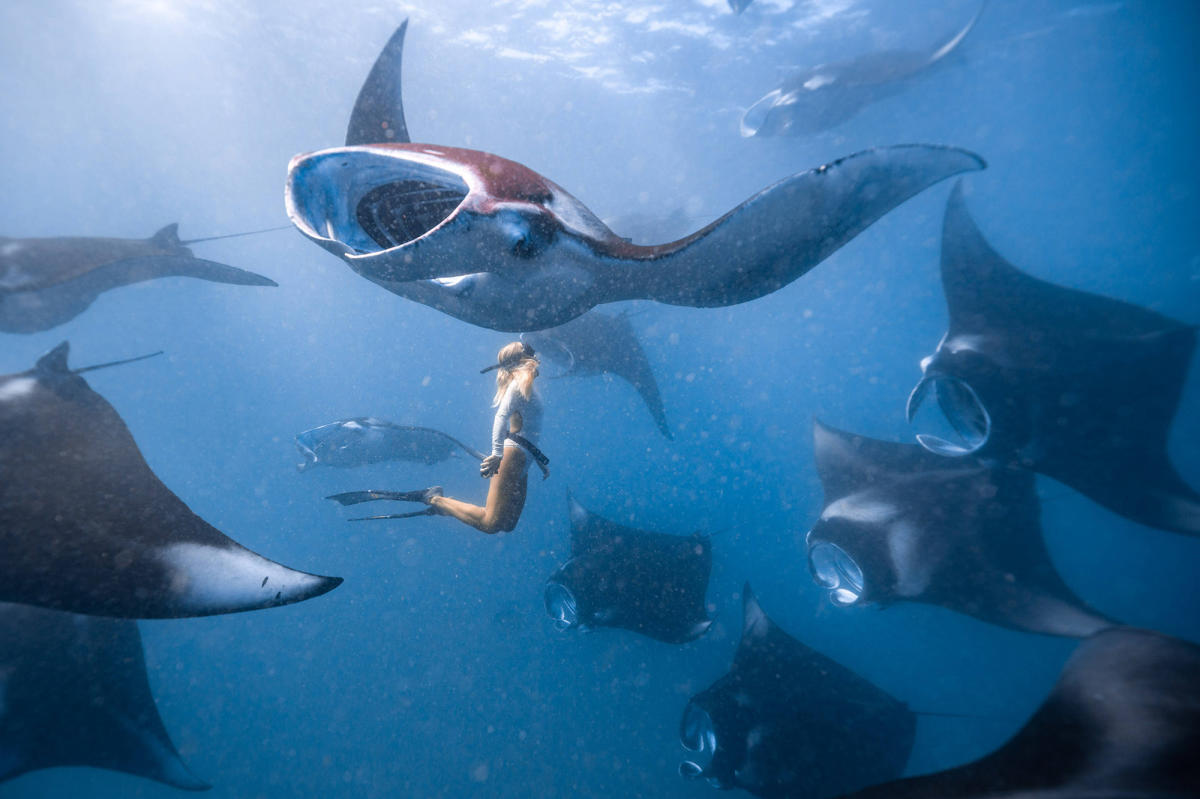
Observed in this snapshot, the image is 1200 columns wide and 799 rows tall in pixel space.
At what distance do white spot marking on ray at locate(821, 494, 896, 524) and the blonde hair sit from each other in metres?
4.00

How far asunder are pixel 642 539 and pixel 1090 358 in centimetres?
571

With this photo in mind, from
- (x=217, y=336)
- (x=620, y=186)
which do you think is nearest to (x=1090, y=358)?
(x=620, y=186)

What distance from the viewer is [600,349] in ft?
28.9

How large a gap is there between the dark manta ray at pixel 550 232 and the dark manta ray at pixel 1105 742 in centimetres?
170

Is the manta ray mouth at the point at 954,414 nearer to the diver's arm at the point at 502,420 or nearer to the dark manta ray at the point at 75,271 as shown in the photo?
the diver's arm at the point at 502,420

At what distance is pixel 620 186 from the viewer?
34.8m

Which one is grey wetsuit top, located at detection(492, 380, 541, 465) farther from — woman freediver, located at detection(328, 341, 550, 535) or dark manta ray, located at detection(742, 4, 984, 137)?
dark manta ray, located at detection(742, 4, 984, 137)

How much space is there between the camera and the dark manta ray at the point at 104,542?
148cm

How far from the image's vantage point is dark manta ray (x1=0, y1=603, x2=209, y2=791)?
360 cm

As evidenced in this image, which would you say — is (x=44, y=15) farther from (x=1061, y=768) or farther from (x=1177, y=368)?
(x=1177, y=368)

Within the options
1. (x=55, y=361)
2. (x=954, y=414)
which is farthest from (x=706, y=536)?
(x=55, y=361)

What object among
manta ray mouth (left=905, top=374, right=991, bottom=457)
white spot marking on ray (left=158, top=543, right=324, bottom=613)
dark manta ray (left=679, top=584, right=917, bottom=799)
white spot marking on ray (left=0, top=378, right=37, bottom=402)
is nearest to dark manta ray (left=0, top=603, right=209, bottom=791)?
white spot marking on ray (left=0, top=378, right=37, bottom=402)

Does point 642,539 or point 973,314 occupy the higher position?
point 973,314

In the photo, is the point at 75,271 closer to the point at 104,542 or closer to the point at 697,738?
the point at 104,542
